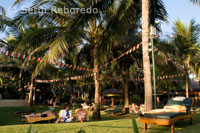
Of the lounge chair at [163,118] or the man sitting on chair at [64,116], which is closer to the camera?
the lounge chair at [163,118]

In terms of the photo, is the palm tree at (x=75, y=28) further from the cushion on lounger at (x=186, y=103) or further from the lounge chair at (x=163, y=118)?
the lounge chair at (x=163, y=118)

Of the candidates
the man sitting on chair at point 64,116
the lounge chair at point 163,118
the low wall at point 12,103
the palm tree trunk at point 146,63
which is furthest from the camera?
the low wall at point 12,103

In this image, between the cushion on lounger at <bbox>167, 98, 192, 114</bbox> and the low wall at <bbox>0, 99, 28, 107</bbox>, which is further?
the low wall at <bbox>0, 99, 28, 107</bbox>

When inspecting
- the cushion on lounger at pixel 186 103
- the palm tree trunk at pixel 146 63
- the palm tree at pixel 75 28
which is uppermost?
Result: the palm tree at pixel 75 28

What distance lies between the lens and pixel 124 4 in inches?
320

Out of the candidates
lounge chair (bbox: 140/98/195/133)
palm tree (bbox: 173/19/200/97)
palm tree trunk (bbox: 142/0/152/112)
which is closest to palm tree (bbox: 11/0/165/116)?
palm tree trunk (bbox: 142/0/152/112)

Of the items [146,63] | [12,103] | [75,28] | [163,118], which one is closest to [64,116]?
[75,28]

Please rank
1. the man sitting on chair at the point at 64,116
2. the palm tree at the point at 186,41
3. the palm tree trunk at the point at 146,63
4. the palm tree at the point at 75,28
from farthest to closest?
the palm tree at the point at 186,41 < the man sitting on chair at the point at 64,116 < the palm tree at the point at 75,28 < the palm tree trunk at the point at 146,63

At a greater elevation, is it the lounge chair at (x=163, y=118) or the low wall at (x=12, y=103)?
the lounge chair at (x=163, y=118)

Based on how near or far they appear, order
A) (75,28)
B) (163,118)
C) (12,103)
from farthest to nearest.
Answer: (12,103) → (75,28) → (163,118)

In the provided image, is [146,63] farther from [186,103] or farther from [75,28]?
[75,28]

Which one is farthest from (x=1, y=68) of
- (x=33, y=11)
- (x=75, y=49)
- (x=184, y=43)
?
(x=184, y=43)

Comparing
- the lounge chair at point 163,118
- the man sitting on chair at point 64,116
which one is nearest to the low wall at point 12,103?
the man sitting on chair at point 64,116

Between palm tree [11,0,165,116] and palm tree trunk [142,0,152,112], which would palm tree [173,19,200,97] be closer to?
palm tree [11,0,165,116]
